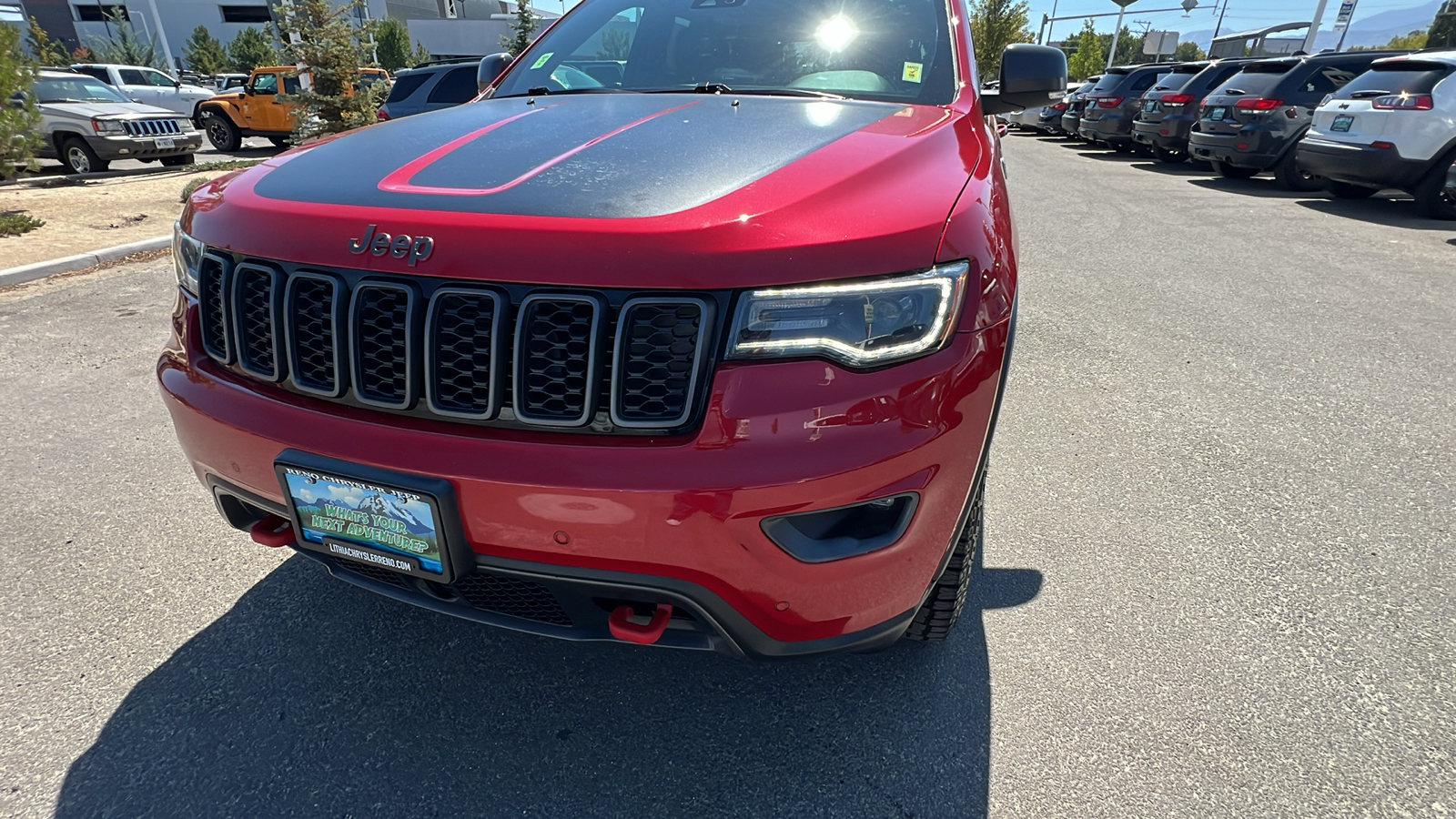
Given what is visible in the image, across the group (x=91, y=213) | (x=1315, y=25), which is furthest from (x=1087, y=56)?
(x=91, y=213)

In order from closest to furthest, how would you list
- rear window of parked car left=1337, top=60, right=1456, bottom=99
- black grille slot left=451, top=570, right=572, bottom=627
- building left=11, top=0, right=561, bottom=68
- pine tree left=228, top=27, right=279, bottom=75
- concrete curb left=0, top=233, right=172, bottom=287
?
black grille slot left=451, top=570, right=572, bottom=627 < concrete curb left=0, top=233, right=172, bottom=287 < rear window of parked car left=1337, top=60, right=1456, bottom=99 < pine tree left=228, top=27, right=279, bottom=75 < building left=11, top=0, right=561, bottom=68

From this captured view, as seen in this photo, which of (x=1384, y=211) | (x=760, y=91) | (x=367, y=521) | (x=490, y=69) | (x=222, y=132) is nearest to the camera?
(x=367, y=521)

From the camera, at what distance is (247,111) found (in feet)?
52.6

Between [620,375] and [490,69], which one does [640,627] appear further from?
[490,69]

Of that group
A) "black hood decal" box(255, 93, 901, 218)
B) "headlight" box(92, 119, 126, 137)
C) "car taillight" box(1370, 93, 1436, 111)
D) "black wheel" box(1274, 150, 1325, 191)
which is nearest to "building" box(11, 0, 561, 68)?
"headlight" box(92, 119, 126, 137)

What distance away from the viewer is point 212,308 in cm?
179

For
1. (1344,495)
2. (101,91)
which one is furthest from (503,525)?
(101,91)

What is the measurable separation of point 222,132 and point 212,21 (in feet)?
212

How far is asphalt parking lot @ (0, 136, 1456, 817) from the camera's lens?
1750 millimetres

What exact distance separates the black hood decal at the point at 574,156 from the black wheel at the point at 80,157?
1301cm

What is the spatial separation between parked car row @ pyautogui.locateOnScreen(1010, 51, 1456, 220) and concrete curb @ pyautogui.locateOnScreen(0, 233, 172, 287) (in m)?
11.6

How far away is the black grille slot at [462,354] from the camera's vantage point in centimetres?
145

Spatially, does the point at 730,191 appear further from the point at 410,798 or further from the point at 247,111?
the point at 247,111

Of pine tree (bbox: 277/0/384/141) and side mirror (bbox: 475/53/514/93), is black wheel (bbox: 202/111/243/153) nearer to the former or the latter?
pine tree (bbox: 277/0/384/141)
